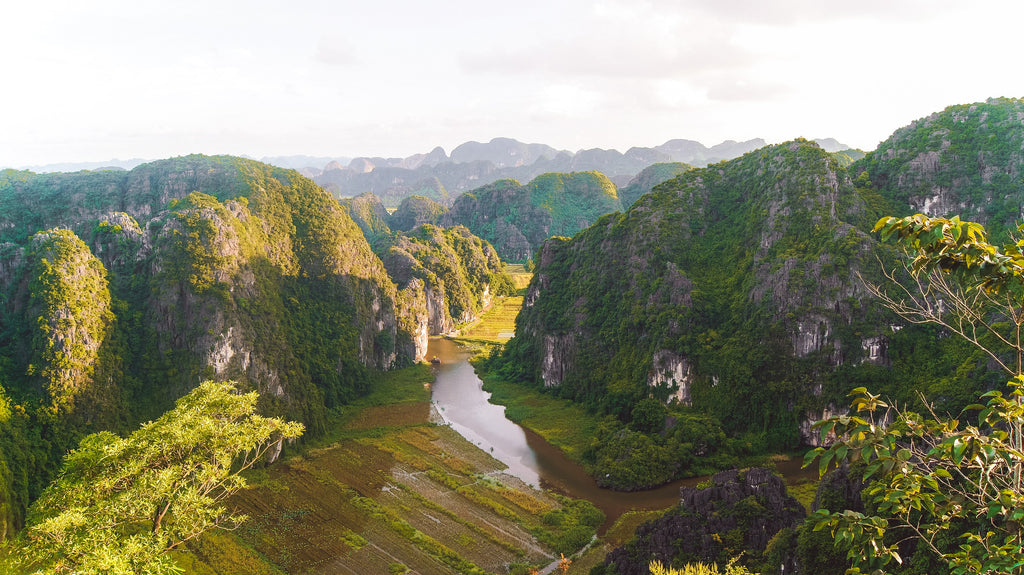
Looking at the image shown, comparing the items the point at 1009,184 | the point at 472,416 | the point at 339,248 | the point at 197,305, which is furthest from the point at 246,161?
the point at 1009,184

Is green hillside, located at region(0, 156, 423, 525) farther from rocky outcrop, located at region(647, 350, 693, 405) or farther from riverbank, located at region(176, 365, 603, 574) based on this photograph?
rocky outcrop, located at region(647, 350, 693, 405)

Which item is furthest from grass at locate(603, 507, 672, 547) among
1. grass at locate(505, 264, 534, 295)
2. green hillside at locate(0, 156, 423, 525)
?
grass at locate(505, 264, 534, 295)

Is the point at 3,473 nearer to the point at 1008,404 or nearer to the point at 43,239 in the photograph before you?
the point at 43,239

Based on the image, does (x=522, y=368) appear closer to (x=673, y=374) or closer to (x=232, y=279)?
(x=673, y=374)

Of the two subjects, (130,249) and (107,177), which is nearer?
(130,249)

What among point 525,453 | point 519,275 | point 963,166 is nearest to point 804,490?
point 525,453

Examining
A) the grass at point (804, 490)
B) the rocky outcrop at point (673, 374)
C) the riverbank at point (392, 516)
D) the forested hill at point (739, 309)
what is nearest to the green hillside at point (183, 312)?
the riverbank at point (392, 516)
